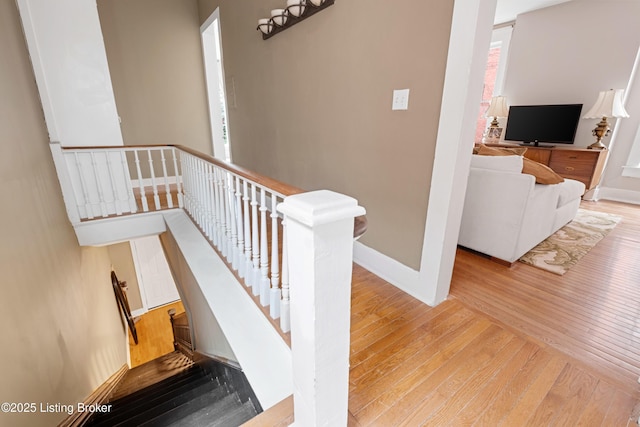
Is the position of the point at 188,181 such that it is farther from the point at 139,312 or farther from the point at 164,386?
the point at 139,312

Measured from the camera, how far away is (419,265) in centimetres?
176

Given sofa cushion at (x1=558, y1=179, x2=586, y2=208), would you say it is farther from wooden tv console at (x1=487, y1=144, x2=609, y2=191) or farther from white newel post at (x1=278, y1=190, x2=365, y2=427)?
white newel post at (x1=278, y1=190, x2=365, y2=427)

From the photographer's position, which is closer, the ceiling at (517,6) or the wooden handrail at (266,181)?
the wooden handrail at (266,181)

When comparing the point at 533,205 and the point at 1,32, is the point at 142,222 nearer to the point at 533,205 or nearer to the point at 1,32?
the point at 1,32

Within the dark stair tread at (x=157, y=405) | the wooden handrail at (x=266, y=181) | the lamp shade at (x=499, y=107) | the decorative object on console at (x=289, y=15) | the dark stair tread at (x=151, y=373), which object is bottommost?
the dark stair tread at (x=151, y=373)

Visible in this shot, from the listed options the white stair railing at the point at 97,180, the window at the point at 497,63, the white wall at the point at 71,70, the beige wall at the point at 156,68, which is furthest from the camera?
the window at the point at 497,63

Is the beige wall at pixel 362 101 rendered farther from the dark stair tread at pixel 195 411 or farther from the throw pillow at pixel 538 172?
the dark stair tread at pixel 195 411

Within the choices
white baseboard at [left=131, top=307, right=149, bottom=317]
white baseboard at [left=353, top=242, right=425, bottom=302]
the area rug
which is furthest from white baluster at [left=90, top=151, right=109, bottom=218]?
the area rug

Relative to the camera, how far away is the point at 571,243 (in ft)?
8.55

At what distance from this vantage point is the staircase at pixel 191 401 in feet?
5.10

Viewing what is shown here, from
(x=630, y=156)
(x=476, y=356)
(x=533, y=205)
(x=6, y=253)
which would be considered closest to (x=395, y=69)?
(x=533, y=205)

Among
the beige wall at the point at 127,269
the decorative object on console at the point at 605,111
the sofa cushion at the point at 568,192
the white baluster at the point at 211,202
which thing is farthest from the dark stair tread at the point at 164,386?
the decorative object on console at the point at 605,111

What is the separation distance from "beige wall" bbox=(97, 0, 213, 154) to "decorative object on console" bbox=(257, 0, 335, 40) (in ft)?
7.06

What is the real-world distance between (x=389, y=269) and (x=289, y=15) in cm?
223
